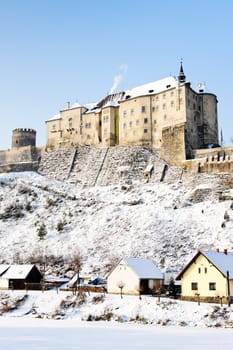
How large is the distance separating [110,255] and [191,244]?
9778 millimetres

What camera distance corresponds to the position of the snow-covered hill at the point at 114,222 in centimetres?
6000

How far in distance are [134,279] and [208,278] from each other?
7.70 meters

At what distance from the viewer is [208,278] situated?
139 ft

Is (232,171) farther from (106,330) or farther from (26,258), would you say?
(106,330)

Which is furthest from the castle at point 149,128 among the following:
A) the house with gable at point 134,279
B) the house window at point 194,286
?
the house window at point 194,286

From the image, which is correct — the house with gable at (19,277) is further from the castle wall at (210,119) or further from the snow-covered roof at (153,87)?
the snow-covered roof at (153,87)

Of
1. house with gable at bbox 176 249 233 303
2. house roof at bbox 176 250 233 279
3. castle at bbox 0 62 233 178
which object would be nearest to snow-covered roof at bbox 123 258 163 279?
house with gable at bbox 176 249 233 303

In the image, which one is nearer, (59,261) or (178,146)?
(59,261)

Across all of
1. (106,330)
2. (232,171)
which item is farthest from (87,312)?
(232,171)

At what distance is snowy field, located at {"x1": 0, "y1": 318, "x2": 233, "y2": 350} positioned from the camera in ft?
84.2

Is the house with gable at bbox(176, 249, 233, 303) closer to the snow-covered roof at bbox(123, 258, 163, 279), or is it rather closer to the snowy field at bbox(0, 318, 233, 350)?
the snow-covered roof at bbox(123, 258, 163, 279)

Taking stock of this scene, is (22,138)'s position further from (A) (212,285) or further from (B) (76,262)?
(A) (212,285)

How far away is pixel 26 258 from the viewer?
6347 centimetres

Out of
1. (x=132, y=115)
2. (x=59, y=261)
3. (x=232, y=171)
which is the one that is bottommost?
(x=59, y=261)
